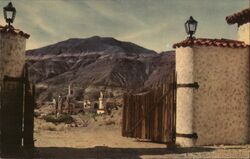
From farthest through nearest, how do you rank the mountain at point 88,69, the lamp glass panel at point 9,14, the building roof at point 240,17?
the mountain at point 88,69, the building roof at point 240,17, the lamp glass panel at point 9,14

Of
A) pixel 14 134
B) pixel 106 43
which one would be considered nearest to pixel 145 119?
pixel 14 134

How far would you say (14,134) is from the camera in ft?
43.9

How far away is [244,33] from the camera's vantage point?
647 inches

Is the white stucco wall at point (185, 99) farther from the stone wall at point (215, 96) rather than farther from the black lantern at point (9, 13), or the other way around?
the black lantern at point (9, 13)

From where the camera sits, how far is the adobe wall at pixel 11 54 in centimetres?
1305

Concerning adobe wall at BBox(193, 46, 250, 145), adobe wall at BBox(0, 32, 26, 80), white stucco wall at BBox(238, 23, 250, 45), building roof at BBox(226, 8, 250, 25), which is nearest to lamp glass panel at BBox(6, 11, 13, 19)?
adobe wall at BBox(0, 32, 26, 80)

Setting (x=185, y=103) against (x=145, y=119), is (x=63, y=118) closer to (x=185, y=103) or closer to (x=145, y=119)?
(x=145, y=119)

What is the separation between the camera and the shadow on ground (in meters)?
12.9

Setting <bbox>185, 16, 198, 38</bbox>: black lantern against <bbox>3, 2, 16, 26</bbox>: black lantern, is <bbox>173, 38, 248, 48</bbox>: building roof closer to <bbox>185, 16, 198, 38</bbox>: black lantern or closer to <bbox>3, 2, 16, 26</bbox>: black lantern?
<bbox>185, 16, 198, 38</bbox>: black lantern

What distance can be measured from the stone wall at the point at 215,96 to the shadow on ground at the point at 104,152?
40.7 inches

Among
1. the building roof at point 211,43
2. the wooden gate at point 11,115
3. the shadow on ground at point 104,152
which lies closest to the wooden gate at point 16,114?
the wooden gate at point 11,115

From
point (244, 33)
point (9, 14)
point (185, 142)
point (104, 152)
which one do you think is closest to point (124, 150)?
point (104, 152)

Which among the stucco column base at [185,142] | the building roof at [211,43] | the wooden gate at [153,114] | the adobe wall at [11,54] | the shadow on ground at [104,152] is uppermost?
the building roof at [211,43]

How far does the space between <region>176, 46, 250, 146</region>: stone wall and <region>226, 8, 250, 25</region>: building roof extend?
107 centimetres
